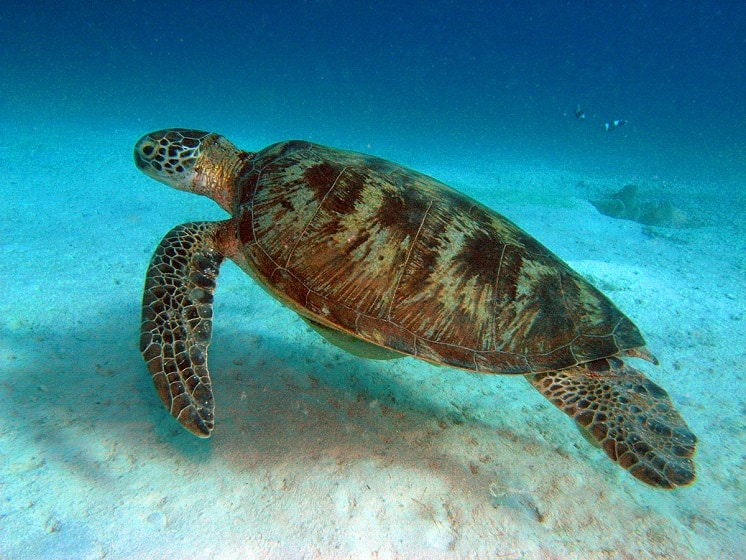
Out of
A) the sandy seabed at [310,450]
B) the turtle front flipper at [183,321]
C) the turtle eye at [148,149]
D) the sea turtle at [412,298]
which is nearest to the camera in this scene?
the sandy seabed at [310,450]

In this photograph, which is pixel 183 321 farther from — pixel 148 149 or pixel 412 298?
pixel 148 149

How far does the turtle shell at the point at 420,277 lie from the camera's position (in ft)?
9.04

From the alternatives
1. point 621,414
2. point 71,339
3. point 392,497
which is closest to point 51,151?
point 71,339

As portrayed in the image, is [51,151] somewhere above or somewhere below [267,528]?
below

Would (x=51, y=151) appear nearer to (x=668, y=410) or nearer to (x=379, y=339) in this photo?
(x=379, y=339)

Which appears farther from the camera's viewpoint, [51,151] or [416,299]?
[51,151]

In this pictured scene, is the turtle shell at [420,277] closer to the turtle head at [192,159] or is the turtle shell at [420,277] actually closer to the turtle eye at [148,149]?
the turtle head at [192,159]

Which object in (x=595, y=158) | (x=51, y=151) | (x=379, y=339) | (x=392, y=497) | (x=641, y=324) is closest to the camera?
(x=392, y=497)

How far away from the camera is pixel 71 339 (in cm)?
391

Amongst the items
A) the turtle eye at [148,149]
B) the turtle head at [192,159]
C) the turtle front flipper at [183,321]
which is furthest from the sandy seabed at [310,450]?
the turtle eye at [148,149]

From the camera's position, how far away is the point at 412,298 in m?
2.80

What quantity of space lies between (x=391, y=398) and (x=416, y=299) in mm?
1419

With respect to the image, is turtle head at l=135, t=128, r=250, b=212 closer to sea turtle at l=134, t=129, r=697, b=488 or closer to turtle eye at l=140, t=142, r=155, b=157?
turtle eye at l=140, t=142, r=155, b=157

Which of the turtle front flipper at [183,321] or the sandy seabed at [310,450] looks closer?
the sandy seabed at [310,450]
